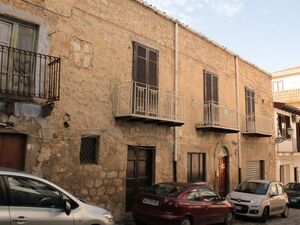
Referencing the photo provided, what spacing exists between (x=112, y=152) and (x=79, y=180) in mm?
1552

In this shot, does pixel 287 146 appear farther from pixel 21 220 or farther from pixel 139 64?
pixel 21 220

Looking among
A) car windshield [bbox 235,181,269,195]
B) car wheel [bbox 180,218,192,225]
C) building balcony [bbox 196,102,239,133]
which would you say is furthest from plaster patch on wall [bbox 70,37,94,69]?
car windshield [bbox 235,181,269,195]

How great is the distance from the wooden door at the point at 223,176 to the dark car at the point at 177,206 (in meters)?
6.04

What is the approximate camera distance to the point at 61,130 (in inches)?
386

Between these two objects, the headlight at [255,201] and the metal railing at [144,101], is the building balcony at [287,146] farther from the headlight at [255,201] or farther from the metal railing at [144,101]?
the metal railing at [144,101]

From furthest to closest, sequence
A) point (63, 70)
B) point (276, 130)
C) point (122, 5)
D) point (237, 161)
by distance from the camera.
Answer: point (276, 130) < point (237, 161) < point (122, 5) < point (63, 70)

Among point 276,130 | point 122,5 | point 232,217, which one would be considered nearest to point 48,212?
point 232,217

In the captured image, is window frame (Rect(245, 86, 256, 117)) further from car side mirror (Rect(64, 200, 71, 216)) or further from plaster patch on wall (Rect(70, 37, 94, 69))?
car side mirror (Rect(64, 200, 71, 216))

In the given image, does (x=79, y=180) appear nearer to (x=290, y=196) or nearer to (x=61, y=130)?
(x=61, y=130)

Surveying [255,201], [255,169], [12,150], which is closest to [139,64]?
[12,150]

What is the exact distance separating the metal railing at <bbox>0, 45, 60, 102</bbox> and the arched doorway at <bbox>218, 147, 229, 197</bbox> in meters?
9.50

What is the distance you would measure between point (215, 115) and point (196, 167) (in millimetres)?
2396

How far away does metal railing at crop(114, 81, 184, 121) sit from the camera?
11.5m

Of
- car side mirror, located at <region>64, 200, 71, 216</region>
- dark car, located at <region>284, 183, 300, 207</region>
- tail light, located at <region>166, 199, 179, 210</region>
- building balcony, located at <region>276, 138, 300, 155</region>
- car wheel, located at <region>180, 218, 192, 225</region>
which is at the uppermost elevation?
building balcony, located at <region>276, 138, 300, 155</region>
